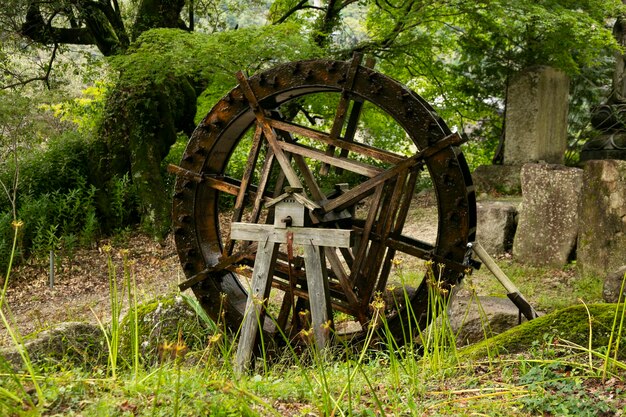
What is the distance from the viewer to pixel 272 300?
25.1 ft

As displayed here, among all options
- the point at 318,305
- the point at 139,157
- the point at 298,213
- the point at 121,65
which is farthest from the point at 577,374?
the point at 139,157

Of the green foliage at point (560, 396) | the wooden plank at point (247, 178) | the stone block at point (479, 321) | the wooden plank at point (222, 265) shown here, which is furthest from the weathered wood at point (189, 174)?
the green foliage at point (560, 396)

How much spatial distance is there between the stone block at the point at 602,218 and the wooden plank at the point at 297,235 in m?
3.59

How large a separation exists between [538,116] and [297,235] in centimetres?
678

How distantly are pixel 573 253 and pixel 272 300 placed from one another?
3.72m

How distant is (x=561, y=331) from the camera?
382 centimetres

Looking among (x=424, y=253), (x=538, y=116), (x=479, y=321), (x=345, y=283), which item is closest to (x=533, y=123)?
(x=538, y=116)

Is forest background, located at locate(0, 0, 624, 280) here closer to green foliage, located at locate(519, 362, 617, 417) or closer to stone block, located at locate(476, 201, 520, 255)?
stone block, located at locate(476, 201, 520, 255)

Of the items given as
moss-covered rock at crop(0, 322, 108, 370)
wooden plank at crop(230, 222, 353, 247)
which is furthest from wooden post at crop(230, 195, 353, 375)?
moss-covered rock at crop(0, 322, 108, 370)

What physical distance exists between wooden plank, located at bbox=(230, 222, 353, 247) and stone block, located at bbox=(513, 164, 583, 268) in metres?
4.01

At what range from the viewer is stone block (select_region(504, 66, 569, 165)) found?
1070 cm

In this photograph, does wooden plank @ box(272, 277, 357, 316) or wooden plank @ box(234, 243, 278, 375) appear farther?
wooden plank @ box(272, 277, 357, 316)

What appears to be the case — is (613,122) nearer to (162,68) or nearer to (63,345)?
(162,68)

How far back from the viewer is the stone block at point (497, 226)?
8.88 metres
